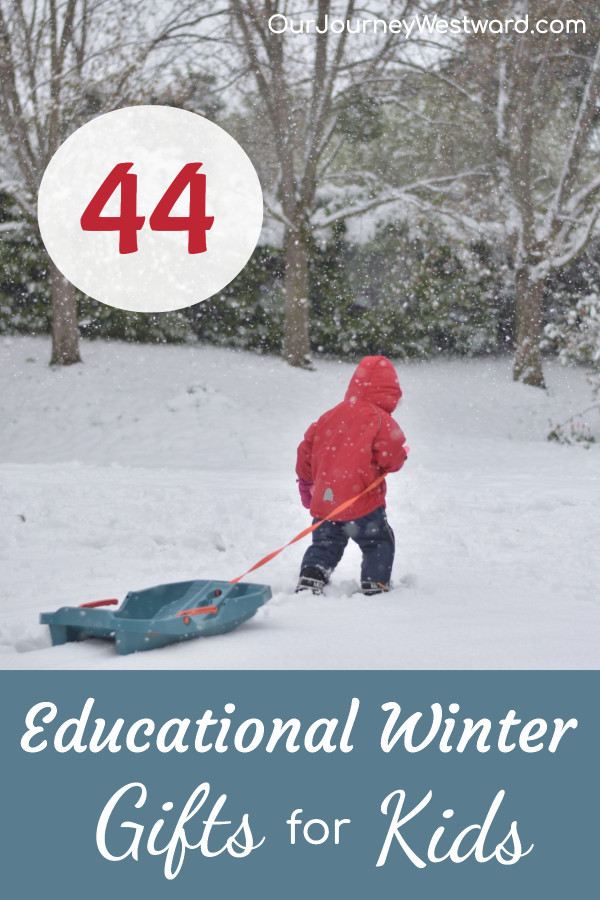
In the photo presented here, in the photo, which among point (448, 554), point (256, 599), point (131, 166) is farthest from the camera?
point (131, 166)

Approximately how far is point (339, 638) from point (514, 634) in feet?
2.38

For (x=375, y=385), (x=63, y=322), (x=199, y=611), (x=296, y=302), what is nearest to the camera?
(x=199, y=611)

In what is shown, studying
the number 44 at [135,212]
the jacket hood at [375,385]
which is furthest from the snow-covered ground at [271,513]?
the number 44 at [135,212]

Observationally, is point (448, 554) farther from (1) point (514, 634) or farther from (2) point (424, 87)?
(2) point (424, 87)

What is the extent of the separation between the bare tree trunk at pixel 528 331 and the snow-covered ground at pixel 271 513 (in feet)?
1.41

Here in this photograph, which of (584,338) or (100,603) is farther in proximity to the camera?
(584,338)

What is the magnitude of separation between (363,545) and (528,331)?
1230cm

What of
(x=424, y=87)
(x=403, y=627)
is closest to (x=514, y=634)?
(x=403, y=627)

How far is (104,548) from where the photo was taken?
19.6ft

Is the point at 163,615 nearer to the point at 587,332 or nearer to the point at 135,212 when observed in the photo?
the point at 587,332

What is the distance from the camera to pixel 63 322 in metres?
14.3

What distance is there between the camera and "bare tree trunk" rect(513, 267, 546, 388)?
52.6 feet

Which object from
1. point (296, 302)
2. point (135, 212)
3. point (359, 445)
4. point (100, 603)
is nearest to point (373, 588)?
point (359, 445)

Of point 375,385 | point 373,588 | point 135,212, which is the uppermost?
point 135,212
